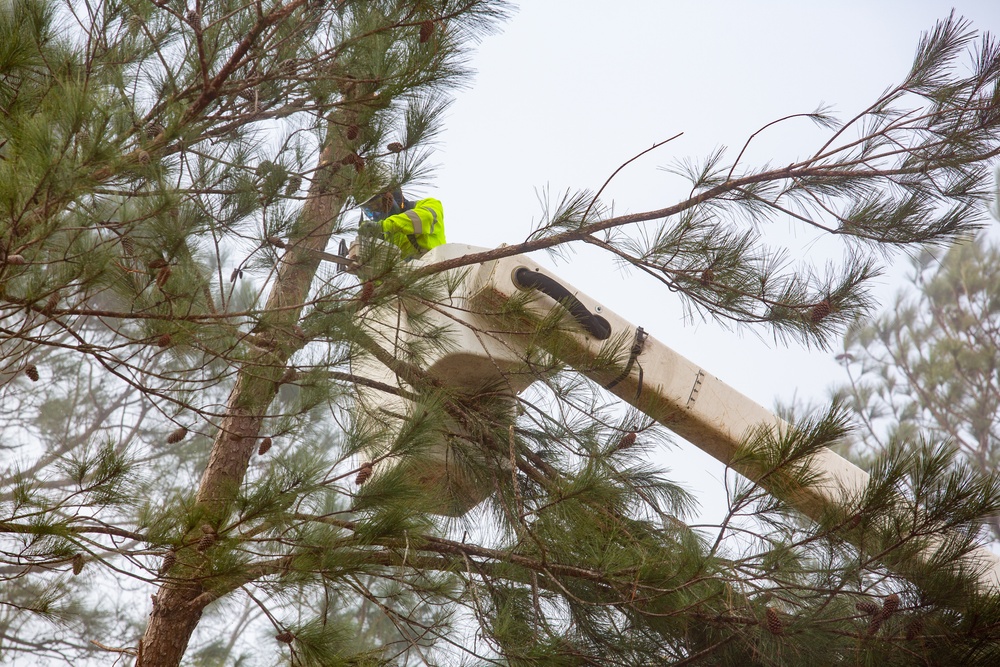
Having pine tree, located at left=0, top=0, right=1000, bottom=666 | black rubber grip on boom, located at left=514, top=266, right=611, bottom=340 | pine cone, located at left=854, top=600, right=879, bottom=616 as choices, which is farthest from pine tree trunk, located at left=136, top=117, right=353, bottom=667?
pine cone, located at left=854, top=600, right=879, bottom=616

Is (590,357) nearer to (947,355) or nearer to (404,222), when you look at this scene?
(404,222)

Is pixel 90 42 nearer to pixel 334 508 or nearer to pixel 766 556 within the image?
pixel 334 508

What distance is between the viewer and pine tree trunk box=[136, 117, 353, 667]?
78.3 inches

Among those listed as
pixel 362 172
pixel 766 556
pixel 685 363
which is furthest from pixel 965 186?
pixel 362 172

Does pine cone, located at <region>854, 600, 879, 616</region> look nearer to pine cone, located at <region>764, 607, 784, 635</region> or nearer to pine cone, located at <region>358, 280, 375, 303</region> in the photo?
pine cone, located at <region>764, 607, 784, 635</region>

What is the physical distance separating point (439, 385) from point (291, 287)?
655 mm

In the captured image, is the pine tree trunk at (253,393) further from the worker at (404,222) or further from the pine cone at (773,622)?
the pine cone at (773,622)

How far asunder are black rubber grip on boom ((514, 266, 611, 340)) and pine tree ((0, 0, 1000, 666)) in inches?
3.1

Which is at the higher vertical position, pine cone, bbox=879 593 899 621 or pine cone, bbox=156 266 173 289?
pine cone, bbox=156 266 173 289

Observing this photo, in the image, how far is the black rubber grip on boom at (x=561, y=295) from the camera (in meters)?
2.27

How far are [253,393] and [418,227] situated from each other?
2.63ft

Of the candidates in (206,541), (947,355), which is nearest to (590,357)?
(206,541)

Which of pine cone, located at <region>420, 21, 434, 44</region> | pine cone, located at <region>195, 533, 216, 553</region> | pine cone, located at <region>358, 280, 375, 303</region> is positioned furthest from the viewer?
pine cone, located at <region>420, 21, 434, 44</region>

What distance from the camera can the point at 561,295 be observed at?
7.51ft
